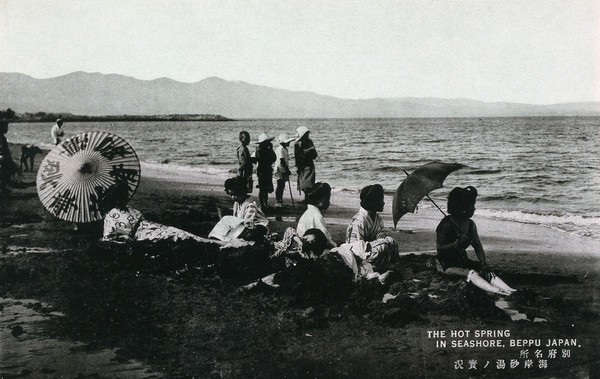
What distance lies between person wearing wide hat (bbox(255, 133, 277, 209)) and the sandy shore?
422cm

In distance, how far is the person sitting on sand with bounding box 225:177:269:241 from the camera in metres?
5.98

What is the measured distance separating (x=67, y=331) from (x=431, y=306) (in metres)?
3.28

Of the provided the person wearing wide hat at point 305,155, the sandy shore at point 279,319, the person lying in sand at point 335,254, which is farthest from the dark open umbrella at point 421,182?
the person wearing wide hat at point 305,155

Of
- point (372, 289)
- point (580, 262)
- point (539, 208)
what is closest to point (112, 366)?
point (372, 289)

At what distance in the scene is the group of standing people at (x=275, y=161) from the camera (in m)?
9.84

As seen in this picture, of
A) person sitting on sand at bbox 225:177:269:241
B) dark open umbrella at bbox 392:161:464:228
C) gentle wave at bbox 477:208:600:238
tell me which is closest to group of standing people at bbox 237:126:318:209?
person sitting on sand at bbox 225:177:269:241

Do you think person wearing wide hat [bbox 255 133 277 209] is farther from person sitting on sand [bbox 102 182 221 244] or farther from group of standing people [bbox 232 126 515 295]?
group of standing people [bbox 232 126 515 295]

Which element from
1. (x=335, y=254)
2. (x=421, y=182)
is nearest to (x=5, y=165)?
(x=335, y=254)

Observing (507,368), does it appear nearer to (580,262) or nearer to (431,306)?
(431,306)

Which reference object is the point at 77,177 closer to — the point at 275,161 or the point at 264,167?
the point at 264,167

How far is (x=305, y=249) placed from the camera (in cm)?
545

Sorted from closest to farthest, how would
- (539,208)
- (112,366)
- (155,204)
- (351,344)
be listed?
(112,366) < (351,344) < (155,204) < (539,208)

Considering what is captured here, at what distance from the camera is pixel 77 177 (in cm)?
677

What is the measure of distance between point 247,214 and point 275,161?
4802 millimetres
